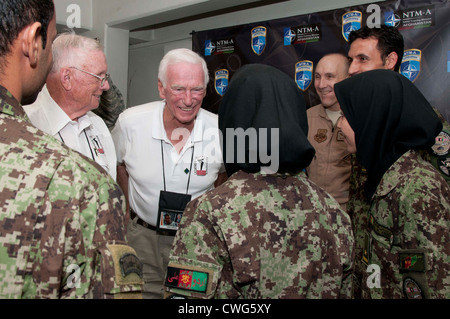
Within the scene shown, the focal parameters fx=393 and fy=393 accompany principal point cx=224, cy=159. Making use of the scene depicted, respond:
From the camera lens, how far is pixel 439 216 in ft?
4.54

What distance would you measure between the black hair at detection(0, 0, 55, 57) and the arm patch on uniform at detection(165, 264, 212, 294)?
720mm

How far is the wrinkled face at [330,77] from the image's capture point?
2.96 meters

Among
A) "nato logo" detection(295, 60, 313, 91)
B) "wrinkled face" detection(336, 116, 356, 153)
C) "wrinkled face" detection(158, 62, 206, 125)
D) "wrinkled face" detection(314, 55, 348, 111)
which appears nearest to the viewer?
"wrinkled face" detection(336, 116, 356, 153)

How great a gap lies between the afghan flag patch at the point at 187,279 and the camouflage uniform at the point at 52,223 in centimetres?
31

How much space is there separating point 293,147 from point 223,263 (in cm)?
41

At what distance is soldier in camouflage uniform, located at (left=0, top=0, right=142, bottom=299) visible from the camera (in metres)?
0.76

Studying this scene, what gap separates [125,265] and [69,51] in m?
1.37

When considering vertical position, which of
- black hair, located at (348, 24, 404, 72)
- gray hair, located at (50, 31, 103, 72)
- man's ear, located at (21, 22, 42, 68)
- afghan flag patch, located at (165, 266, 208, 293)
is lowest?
afghan flag patch, located at (165, 266, 208, 293)

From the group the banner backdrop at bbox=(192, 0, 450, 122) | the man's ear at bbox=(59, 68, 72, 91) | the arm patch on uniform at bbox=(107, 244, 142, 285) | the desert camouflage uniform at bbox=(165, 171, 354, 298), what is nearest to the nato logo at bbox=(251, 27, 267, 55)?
the banner backdrop at bbox=(192, 0, 450, 122)

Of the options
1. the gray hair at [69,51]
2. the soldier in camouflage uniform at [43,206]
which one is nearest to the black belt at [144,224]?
the gray hair at [69,51]

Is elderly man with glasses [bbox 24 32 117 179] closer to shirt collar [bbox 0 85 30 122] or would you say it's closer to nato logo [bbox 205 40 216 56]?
shirt collar [bbox 0 85 30 122]

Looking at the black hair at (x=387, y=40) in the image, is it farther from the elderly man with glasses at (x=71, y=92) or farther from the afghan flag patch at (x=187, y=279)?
the afghan flag patch at (x=187, y=279)

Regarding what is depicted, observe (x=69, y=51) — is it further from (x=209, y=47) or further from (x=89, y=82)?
(x=209, y=47)
